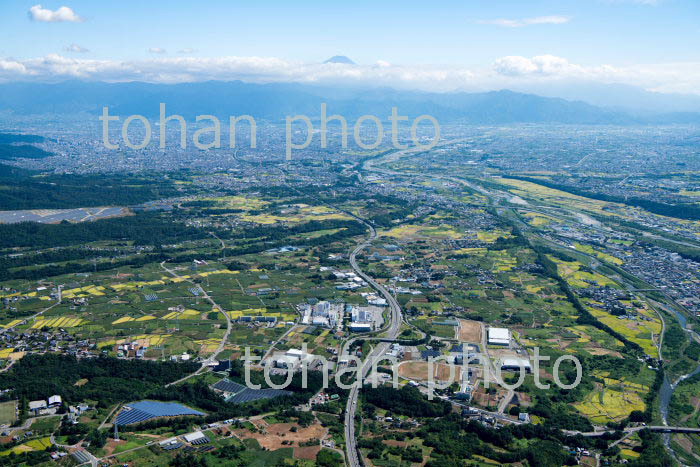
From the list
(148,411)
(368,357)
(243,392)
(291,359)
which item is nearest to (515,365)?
(368,357)

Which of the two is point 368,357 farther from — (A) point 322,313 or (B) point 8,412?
(B) point 8,412

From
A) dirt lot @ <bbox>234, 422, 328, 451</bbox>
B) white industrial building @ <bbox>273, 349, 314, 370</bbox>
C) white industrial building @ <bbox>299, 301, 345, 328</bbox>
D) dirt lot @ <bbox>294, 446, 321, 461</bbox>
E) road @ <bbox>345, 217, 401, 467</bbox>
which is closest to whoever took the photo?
dirt lot @ <bbox>294, 446, 321, 461</bbox>

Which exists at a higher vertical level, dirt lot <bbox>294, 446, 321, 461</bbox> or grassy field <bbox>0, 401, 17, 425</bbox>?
grassy field <bbox>0, 401, 17, 425</bbox>

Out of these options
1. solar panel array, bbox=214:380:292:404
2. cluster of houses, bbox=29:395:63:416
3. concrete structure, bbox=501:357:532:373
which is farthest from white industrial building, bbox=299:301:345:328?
cluster of houses, bbox=29:395:63:416

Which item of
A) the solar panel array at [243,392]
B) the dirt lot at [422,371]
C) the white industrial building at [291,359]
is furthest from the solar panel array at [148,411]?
the dirt lot at [422,371]

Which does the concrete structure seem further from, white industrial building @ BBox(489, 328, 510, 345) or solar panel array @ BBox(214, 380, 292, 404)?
solar panel array @ BBox(214, 380, 292, 404)

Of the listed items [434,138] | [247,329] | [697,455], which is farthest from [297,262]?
[434,138]
